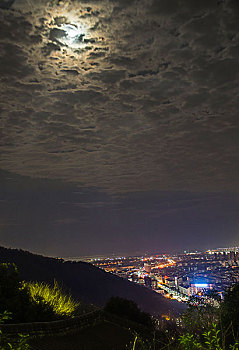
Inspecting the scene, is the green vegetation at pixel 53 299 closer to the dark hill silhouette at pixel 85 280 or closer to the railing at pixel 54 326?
the railing at pixel 54 326

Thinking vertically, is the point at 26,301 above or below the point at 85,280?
below

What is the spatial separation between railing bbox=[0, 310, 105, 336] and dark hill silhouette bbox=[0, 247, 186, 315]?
17872 mm

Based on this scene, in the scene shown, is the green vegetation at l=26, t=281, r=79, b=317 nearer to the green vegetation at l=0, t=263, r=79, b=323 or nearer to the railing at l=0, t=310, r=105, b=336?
the green vegetation at l=0, t=263, r=79, b=323

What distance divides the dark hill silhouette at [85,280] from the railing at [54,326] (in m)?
17.9

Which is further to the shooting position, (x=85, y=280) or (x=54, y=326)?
(x=85, y=280)

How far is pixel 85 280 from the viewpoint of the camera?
105 ft

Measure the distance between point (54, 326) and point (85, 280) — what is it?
2560 centimetres

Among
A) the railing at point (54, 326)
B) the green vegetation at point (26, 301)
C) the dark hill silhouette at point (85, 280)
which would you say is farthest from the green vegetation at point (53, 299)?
the dark hill silhouette at point (85, 280)

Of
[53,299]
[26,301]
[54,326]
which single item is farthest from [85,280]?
[54,326]

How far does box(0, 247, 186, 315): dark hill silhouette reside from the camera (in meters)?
27.5

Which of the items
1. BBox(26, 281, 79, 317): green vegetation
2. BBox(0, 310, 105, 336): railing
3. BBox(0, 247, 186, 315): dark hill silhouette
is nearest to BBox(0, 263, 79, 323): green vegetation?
BBox(26, 281, 79, 317): green vegetation

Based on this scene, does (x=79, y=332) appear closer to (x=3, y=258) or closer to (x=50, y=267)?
(x=3, y=258)

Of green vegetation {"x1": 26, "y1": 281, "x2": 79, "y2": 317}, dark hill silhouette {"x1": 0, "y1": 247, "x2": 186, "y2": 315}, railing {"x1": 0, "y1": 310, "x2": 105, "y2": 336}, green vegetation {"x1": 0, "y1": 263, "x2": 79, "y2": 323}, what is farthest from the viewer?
dark hill silhouette {"x1": 0, "y1": 247, "x2": 186, "y2": 315}

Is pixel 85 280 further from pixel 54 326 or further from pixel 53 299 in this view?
pixel 54 326
